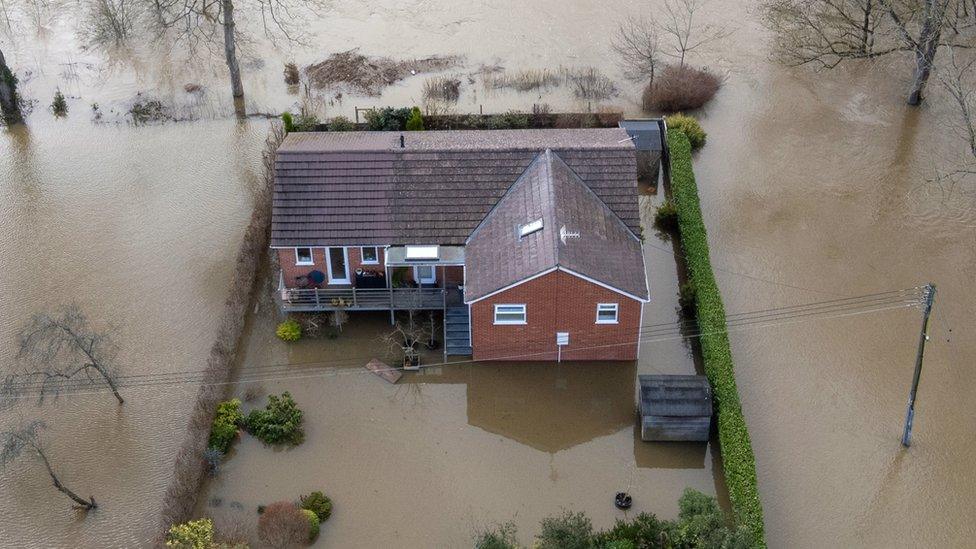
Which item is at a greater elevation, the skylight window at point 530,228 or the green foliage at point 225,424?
the skylight window at point 530,228

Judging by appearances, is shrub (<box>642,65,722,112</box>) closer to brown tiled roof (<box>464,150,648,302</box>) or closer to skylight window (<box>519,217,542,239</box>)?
brown tiled roof (<box>464,150,648,302</box>)

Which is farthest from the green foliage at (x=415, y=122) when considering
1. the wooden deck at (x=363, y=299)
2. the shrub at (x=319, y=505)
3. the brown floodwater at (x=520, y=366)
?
the shrub at (x=319, y=505)

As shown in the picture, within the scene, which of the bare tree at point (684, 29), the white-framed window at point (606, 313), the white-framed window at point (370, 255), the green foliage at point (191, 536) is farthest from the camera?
the bare tree at point (684, 29)

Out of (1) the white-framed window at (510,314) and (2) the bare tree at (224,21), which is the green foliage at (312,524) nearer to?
(1) the white-framed window at (510,314)

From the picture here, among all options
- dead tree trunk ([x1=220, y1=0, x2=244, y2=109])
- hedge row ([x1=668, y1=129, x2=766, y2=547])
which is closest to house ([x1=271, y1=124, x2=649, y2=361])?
hedge row ([x1=668, y1=129, x2=766, y2=547])

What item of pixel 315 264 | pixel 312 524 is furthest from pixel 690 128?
pixel 312 524

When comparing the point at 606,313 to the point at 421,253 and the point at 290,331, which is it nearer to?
the point at 421,253

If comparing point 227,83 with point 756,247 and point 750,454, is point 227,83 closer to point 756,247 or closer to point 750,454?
point 756,247
